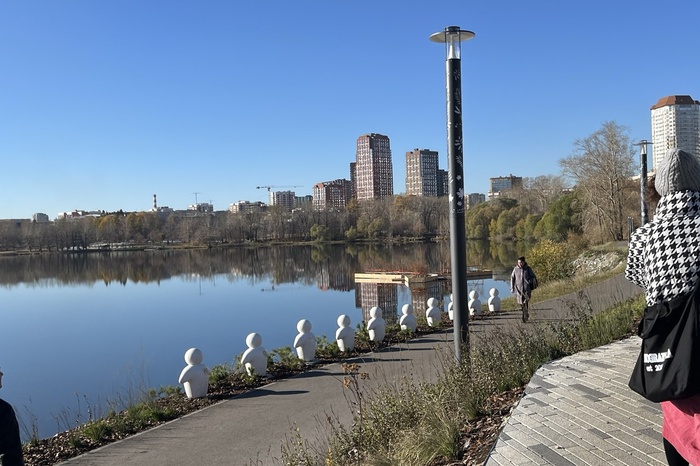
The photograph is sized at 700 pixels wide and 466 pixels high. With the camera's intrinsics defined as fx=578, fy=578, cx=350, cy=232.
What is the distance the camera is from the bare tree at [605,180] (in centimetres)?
3988

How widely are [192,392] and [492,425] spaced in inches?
198

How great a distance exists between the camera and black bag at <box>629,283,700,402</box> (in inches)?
86.7

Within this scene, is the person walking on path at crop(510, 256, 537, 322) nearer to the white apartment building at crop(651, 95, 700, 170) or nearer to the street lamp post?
the street lamp post

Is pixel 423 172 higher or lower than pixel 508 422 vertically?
higher

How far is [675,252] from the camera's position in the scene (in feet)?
7.98

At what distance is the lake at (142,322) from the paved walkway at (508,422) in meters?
1.77

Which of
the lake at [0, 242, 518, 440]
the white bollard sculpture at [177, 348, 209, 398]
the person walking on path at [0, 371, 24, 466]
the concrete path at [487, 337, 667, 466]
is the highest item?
the person walking on path at [0, 371, 24, 466]

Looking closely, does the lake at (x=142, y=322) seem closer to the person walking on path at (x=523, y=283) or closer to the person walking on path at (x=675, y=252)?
the person walking on path at (x=523, y=283)

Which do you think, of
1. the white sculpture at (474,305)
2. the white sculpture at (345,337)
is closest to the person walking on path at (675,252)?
the white sculpture at (345,337)

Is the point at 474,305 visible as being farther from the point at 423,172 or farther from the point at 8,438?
the point at 423,172

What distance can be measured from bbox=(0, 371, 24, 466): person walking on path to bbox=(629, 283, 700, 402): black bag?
3.47 meters

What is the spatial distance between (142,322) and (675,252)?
76.9 ft

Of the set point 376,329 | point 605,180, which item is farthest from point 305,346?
point 605,180

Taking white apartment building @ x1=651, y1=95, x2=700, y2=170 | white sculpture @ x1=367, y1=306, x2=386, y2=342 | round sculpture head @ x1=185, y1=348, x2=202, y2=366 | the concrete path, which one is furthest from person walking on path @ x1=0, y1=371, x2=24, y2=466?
white apartment building @ x1=651, y1=95, x2=700, y2=170
